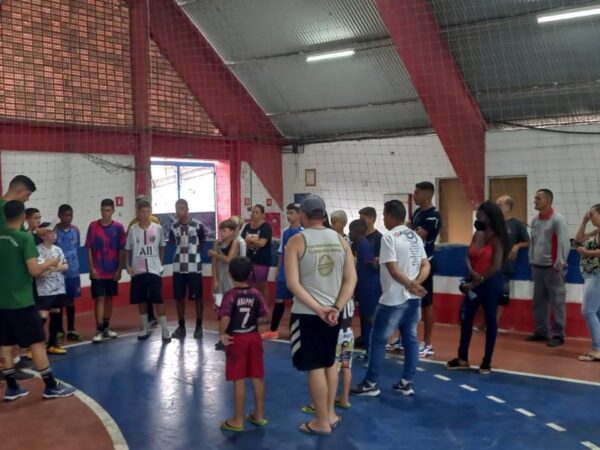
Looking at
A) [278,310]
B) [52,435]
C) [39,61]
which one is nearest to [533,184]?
[278,310]

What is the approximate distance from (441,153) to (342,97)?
95.3 inches

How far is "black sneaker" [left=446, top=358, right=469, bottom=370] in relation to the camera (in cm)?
610

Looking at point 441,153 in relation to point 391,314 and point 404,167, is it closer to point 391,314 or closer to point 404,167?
point 404,167

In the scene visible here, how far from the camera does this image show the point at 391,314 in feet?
16.9

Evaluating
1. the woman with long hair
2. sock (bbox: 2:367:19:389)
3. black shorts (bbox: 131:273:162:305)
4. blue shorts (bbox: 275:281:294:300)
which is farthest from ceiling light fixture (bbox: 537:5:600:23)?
sock (bbox: 2:367:19:389)

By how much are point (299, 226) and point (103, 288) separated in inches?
106

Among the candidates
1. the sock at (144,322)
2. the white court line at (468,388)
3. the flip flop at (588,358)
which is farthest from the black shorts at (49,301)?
the flip flop at (588,358)

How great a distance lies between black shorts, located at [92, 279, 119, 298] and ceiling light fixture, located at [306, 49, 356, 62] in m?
6.54

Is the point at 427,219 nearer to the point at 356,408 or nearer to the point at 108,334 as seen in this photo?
the point at 356,408

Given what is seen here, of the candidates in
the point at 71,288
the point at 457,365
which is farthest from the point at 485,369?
the point at 71,288

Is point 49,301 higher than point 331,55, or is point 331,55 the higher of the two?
point 331,55

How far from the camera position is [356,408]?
505 centimetres

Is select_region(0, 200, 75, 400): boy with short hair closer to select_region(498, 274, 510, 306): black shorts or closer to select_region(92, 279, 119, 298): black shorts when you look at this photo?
select_region(92, 279, 119, 298): black shorts

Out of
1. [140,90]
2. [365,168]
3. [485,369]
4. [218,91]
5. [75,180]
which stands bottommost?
[485,369]
